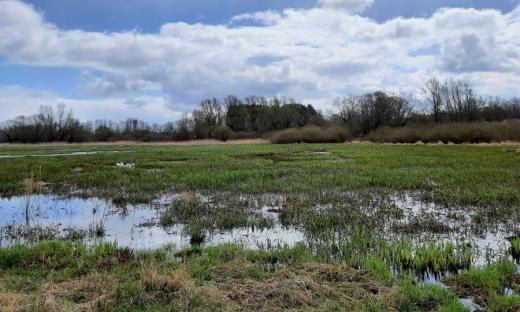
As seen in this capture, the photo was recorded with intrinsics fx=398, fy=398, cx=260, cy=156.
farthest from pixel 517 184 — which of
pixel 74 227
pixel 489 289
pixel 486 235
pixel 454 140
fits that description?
pixel 454 140

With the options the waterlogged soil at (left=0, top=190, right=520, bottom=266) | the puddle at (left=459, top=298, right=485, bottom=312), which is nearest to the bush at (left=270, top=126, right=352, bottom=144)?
the waterlogged soil at (left=0, top=190, right=520, bottom=266)

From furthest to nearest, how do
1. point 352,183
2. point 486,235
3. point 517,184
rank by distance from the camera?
point 352,183
point 517,184
point 486,235

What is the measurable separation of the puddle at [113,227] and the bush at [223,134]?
219 feet

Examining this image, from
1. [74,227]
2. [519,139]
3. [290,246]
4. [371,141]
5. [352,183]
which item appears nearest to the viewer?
[290,246]

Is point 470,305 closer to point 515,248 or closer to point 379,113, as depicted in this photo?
point 515,248

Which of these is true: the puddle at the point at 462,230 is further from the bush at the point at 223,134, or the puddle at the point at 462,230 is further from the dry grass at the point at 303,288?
the bush at the point at 223,134

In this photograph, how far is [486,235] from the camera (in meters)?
8.08

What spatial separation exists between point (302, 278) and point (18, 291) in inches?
151

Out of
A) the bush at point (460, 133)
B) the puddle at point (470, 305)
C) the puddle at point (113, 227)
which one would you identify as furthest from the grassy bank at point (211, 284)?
the bush at point (460, 133)

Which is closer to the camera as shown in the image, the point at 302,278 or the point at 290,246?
the point at 302,278

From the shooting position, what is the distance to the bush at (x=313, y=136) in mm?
62062

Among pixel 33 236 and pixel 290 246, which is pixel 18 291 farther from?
pixel 290 246

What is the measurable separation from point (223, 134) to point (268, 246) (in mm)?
73083

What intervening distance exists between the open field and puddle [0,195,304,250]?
5 centimetres
